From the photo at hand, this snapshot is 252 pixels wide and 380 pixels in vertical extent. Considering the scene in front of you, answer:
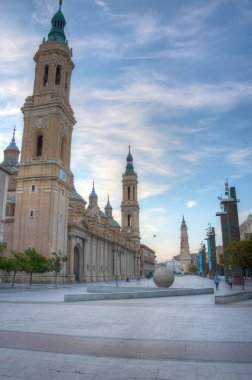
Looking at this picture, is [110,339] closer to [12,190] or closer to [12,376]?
[12,376]

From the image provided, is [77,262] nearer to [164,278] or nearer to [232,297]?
[164,278]

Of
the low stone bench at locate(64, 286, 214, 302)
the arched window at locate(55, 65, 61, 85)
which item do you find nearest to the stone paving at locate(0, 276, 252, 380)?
A: the low stone bench at locate(64, 286, 214, 302)

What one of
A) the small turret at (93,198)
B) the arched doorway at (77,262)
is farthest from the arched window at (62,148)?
the small turret at (93,198)

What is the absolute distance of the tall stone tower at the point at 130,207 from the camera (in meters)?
122

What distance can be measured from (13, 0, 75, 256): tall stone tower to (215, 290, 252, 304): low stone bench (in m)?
31.5

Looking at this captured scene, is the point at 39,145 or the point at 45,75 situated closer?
the point at 39,145

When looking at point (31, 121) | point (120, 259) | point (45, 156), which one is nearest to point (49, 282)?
point (45, 156)

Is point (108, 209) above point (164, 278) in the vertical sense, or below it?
above

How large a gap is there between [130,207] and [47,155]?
73.4 m

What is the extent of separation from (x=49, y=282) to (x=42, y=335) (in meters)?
38.2

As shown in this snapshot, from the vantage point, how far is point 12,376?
5812 millimetres

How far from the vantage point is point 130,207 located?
123 m

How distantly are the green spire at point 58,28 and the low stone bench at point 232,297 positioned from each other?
53.5 metres

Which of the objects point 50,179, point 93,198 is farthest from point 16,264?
point 93,198
